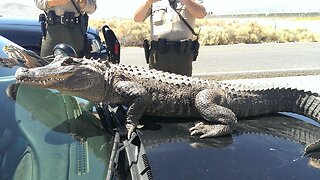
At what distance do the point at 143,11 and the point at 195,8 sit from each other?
21.1 inches

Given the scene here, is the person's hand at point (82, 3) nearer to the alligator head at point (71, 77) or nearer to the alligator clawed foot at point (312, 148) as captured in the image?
the alligator head at point (71, 77)

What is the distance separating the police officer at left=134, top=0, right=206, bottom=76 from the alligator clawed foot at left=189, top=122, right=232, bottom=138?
77.5 inches

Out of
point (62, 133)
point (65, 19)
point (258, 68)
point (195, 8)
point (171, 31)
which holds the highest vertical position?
point (195, 8)

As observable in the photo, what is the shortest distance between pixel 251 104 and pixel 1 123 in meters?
1.64

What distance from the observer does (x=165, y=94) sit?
281cm

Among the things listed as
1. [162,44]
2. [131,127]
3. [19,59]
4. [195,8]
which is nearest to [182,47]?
[162,44]

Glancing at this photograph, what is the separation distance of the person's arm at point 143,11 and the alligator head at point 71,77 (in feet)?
5.35

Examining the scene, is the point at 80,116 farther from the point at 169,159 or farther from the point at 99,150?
the point at 169,159

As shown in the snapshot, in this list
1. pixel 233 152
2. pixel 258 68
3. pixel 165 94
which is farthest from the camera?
pixel 258 68

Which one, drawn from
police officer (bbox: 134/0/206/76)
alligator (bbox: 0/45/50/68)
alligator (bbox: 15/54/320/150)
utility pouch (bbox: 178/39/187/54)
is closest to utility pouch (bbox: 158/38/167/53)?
police officer (bbox: 134/0/206/76)

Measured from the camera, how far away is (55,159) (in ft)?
6.13

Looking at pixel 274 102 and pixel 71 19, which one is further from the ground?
pixel 71 19

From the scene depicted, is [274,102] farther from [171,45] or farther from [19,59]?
[19,59]

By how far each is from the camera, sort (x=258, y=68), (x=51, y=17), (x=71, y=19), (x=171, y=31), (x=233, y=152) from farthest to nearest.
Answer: (x=258, y=68)
(x=71, y=19)
(x=51, y=17)
(x=171, y=31)
(x=233, y=152)
